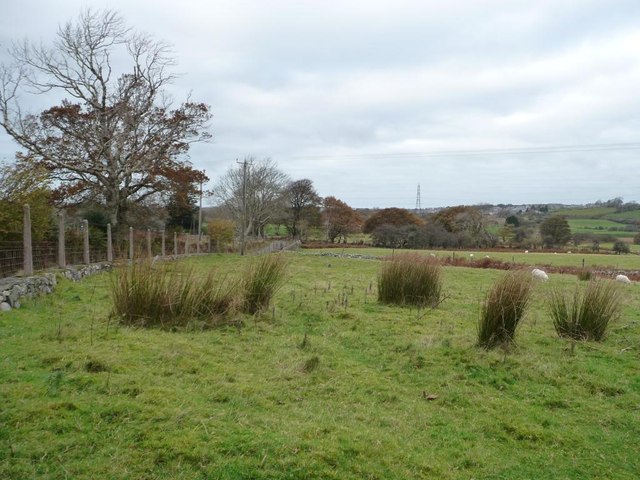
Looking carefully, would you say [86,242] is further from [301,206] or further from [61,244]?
[301,206]

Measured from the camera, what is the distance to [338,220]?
66.7 m

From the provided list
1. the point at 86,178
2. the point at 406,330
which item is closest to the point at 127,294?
the point at 406,330

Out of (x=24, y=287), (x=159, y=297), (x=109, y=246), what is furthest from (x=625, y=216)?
(x=24, y=287)

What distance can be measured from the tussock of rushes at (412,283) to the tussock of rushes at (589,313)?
9.00 feet

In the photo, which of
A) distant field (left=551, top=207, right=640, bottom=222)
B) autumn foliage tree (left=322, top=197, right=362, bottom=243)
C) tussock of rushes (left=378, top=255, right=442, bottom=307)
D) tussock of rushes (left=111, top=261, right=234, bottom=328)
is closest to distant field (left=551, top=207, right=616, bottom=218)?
distant field (left=551, top=207, right=640, bottom=222)

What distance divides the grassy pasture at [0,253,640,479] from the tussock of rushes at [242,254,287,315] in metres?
0.83

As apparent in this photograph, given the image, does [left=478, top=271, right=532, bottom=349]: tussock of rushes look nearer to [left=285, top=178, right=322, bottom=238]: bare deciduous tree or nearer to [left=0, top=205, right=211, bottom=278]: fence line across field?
[left=0, top=205, right=211, bottom=278]: fence line across field

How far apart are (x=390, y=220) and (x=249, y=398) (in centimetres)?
6751

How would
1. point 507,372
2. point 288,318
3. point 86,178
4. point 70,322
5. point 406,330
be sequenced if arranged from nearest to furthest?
point 507,372 → point 70,322 → point 406,330 → point 288,318 → point 86,178

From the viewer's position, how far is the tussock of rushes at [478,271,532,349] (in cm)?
593

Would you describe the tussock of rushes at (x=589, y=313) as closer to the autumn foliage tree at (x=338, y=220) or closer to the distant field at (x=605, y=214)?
the autumn foliage tree at (x=338, y=220)

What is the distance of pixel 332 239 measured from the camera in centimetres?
6681

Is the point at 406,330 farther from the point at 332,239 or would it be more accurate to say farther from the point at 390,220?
the point at 390,220

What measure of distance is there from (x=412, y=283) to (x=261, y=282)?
10.5ft
